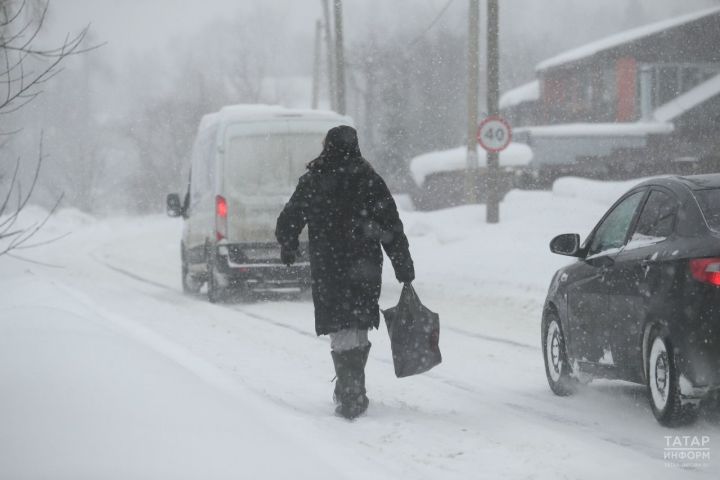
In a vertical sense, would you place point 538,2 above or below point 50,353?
above

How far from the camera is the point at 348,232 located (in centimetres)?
655

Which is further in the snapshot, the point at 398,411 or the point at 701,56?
the point at 701,56

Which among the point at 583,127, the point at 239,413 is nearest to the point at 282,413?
the point at 239,413

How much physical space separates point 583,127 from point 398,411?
37686 mm

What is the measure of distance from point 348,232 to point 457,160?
36.4 m

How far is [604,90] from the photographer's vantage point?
1807 inches

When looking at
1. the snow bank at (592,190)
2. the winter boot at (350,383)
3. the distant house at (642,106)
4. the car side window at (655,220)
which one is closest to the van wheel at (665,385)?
the car side window at (655,220)

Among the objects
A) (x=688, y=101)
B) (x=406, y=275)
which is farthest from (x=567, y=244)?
(x=688, y=101)

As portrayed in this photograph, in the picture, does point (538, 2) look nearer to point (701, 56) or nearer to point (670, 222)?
point (701, 56)

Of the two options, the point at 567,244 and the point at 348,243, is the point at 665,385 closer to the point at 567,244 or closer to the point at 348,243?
the point at 567,244

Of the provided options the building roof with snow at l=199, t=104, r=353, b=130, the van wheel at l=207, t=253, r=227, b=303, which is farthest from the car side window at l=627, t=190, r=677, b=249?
the van wheel at l=207, t=253, r=227, b=303

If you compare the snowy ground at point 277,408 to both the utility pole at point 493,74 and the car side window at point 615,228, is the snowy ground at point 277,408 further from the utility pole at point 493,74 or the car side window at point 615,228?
the utility pole at point 493,74

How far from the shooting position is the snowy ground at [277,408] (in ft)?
15.9

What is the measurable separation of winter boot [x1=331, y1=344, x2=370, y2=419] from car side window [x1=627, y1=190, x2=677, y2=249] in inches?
69.9
